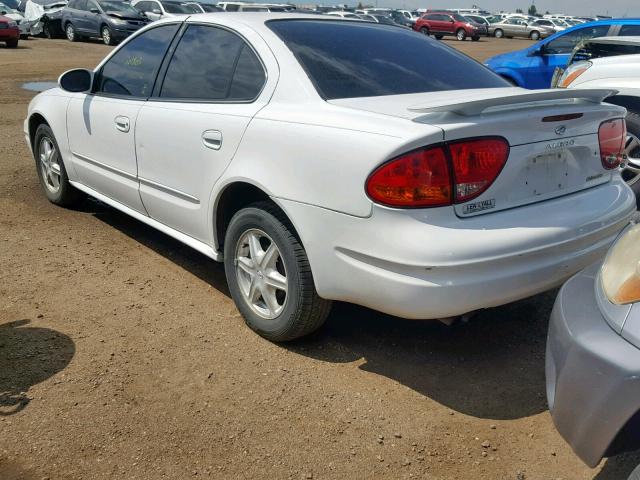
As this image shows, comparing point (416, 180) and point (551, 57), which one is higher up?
point (416, 180)

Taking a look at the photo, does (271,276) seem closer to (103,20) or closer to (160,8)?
(160,8)

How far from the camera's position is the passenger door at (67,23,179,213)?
13.6 feet

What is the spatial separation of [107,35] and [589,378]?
78.8ft

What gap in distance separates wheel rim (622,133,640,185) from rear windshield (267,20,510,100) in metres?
2.56

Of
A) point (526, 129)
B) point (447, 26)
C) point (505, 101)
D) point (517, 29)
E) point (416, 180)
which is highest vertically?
point (505, 101)

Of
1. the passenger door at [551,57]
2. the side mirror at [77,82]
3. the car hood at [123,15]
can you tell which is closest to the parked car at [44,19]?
the car hood at [123,15]

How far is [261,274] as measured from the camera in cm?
336

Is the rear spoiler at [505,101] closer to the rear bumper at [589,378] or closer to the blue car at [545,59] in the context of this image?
the rear bumper at [589,378]

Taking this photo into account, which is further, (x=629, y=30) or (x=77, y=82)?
(x=629, y=30)

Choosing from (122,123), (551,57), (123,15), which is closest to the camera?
(122,123)

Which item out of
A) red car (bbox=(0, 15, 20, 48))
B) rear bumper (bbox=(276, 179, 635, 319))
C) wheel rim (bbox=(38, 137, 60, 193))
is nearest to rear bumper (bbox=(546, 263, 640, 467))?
rear bumper (bbox=(276, 179, 635, 319))

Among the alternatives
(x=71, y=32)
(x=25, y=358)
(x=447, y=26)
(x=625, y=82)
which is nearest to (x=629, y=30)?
(x=625, y=82)

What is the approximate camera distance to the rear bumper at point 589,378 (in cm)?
177

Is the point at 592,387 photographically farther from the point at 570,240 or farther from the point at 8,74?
the point at 8,74
